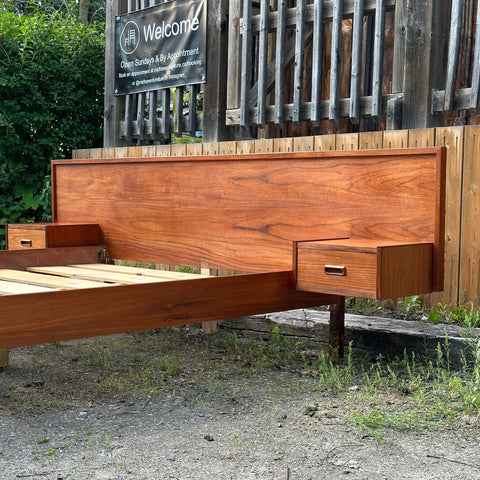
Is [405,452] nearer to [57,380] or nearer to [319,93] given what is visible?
[57,380]

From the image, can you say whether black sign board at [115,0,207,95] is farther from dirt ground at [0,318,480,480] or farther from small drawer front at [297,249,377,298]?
small drawer front at [297,249,377,298]

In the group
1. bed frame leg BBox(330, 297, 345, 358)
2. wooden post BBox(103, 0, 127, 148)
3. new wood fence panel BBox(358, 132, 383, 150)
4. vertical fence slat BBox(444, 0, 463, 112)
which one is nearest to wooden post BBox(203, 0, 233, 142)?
wooden post BBox(103, 0, 127, 148)

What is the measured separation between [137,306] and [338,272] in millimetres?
889

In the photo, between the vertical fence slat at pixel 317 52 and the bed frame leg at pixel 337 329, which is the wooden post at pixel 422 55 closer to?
the vertical fence slat at pixel 317 52

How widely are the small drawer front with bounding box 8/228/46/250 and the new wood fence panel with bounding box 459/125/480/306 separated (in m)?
2.51

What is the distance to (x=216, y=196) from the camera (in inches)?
169

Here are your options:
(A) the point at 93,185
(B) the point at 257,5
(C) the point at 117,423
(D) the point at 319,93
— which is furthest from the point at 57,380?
(B) the point at 257,5

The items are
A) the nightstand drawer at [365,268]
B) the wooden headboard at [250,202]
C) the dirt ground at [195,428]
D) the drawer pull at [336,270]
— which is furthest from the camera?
the wooden headboard at [250,202]

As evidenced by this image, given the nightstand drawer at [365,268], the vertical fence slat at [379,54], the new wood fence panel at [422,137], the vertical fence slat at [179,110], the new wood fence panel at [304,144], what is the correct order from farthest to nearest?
the vertical fence slat at [179,110] < the new wood fence panel at [304,144] < the vertical fence slat at [379,54] < the new wood fence panel at [422,137] < the nightstand drawer at [365,268]

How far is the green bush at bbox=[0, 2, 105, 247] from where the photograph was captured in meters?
6.57

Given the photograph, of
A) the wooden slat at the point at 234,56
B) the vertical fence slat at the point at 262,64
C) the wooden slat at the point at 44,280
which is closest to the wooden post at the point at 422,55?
the vertical fence slat at the point at 262,64

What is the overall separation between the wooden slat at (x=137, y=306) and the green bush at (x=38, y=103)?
12.0 feet

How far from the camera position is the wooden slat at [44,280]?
346 cm

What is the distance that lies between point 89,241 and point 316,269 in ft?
6.71
